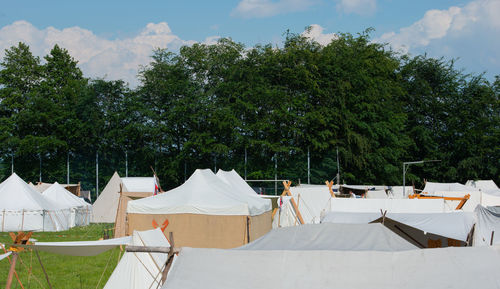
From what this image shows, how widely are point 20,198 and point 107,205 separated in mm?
5548

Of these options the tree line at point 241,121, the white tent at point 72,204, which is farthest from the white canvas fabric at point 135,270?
the tree line at point 241,121

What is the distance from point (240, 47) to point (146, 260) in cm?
3688

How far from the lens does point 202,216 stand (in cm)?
1738

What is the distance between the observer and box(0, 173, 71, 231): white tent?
1012 inches

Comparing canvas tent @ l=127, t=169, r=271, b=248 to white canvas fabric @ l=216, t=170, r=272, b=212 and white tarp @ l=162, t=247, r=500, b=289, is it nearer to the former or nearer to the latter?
white canvas fabric @ l=216, t=170, r=272, b=212

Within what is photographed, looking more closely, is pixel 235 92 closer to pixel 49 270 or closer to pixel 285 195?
pixel 285 195

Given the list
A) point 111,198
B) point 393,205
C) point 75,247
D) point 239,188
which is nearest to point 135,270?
point 75,247

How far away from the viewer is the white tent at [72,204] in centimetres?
2870

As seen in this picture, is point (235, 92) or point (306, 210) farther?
point (235, 92)

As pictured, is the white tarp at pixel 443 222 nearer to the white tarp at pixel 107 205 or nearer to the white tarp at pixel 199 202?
the white tarp at pixel 199 202

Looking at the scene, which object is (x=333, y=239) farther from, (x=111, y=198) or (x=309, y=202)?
(x=111, y=198)

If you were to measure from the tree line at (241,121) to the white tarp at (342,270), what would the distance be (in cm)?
3411

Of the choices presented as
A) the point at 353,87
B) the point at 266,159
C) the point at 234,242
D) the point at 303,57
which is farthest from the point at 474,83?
the point at 234,242

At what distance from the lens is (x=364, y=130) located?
4281cm
